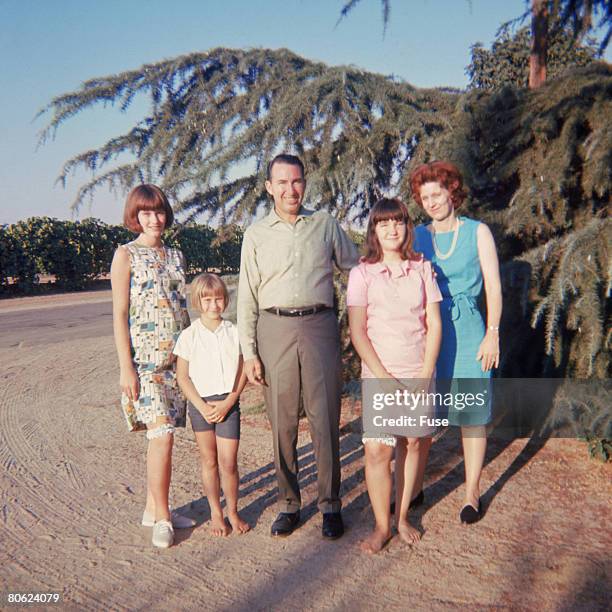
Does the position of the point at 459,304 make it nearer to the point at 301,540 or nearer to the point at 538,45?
the point at 301,540

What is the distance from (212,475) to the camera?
319cm

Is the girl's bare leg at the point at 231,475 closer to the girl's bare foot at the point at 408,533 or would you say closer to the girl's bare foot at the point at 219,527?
the girl's bare foot at the point at 219,527

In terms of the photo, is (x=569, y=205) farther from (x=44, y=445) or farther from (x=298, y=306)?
(x=44, y=445)

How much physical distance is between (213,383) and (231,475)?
1.76ft

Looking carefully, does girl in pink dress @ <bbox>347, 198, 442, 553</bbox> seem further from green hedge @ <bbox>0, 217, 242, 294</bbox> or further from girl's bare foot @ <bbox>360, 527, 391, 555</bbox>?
green hedge @ <bbox>0, 217, 242, 294</bbox>

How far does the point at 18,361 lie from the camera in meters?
8.32

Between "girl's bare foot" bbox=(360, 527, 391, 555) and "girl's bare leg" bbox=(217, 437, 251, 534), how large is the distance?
2.24 ft

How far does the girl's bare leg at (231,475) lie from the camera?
10.3ft

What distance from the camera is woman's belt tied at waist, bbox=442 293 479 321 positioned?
3129mm

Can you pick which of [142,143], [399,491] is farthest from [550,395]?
[142,143]

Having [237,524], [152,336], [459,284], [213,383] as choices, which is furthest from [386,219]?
[237,524]

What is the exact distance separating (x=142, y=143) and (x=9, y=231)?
17.0m

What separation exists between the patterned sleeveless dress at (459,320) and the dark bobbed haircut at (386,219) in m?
0.28

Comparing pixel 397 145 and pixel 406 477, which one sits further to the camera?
pixel 397 145
